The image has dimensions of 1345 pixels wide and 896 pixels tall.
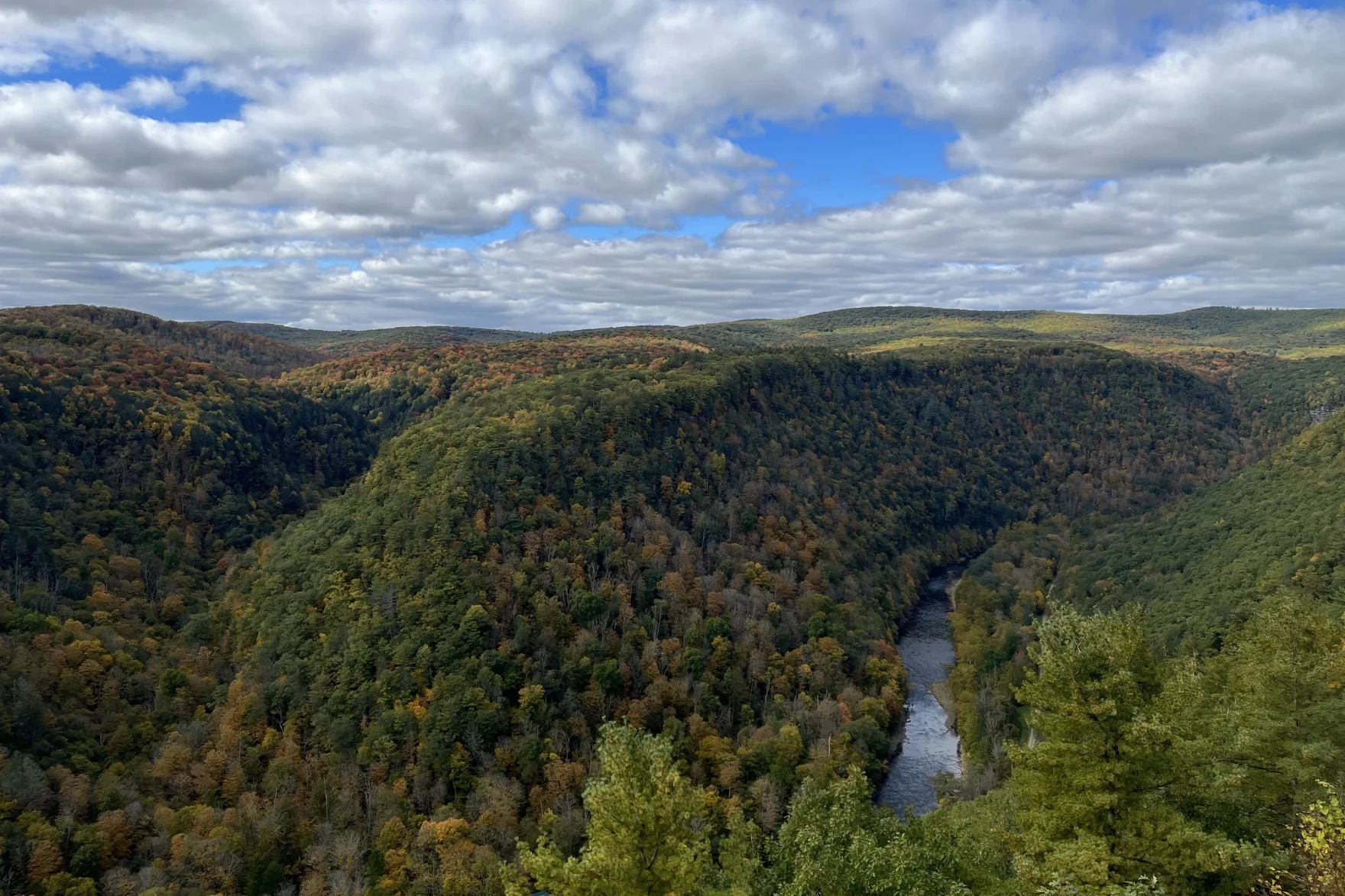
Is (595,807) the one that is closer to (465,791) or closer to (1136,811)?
(1136,811)

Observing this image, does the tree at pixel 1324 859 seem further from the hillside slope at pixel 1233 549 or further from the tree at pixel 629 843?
the hillside slope at pixel 1233 549

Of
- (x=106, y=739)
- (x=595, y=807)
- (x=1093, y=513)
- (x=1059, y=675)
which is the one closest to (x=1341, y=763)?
(x=1059, y=675)

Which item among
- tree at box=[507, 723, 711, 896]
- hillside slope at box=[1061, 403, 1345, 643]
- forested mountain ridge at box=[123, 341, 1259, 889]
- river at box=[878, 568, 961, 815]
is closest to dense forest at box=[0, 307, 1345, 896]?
tree at box=[507, 723, 711, 896]

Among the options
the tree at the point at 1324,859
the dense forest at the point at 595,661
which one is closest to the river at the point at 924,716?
the dense forest at the point at 595,661

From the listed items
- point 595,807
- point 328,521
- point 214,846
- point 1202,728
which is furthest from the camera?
point 328,521

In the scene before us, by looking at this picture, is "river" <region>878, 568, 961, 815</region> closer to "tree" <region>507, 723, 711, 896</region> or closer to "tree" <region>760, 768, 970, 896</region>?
"tree" <region>760, 768, 970, 896</region>
